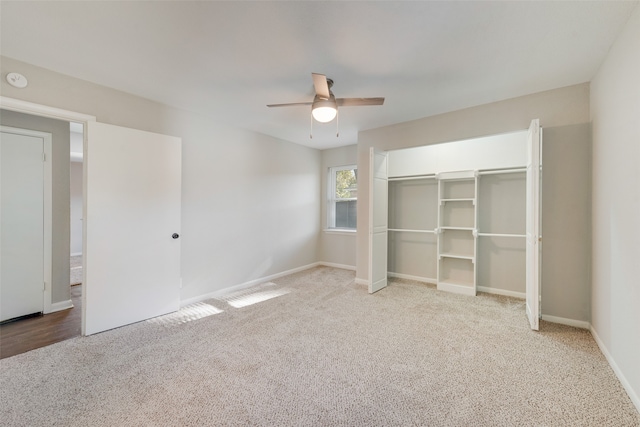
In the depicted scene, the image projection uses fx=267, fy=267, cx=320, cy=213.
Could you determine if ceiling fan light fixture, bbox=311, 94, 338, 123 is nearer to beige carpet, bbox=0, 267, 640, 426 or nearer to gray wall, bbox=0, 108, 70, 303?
beige carpet, bbox=0, 267, 640, 426

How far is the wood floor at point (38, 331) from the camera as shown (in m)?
2.49

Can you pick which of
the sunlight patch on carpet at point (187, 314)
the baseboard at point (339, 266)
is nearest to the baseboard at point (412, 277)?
the baseboard at point (339, 266)

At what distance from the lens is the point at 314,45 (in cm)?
214

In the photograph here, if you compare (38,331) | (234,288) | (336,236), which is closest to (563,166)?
(336,236)

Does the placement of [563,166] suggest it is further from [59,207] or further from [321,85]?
[59,207]

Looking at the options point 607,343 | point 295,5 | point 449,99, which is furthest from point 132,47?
point 607,343

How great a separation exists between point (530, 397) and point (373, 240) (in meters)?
2.45

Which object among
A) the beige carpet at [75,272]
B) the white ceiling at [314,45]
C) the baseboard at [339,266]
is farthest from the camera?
the baseboard at [339,266]

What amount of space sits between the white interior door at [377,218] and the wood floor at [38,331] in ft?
11.7

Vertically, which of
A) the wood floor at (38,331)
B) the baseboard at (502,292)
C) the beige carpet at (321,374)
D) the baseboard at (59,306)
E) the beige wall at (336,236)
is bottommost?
the wood floor at (38,331)

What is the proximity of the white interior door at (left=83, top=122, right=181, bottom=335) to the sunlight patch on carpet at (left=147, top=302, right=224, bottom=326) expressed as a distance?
0.10m

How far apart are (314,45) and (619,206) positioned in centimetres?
266

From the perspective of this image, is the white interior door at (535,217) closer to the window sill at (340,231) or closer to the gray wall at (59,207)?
the window sill at (340,231)

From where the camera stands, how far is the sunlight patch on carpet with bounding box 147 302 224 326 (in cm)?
304
